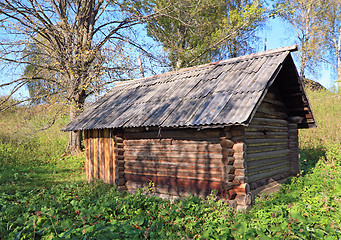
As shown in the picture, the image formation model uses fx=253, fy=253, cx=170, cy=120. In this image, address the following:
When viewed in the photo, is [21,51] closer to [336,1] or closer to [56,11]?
[56,11]

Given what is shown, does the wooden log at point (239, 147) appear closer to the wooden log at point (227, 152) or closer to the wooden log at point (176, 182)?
the wooden log at point (227, 152)

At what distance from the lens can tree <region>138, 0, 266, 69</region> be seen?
17731 millimetres

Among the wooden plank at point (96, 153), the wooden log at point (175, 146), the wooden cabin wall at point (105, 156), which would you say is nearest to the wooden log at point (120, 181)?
the wooden cabin wall at point (105, 156)

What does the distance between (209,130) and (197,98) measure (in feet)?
3.80

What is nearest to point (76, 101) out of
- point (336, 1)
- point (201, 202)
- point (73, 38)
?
point (73, 38)

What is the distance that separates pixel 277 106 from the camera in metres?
8.95

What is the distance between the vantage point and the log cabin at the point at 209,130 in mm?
6477

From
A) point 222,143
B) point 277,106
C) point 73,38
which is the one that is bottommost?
point 222,143

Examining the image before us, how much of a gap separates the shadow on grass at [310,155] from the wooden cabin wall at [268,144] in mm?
2306

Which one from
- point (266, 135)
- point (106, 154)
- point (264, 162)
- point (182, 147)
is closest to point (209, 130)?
point (182, 147)

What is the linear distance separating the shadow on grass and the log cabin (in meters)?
2.06

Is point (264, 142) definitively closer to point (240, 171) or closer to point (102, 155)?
point (240, 171)

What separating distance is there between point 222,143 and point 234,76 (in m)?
2.31

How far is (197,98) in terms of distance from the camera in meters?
7.62
